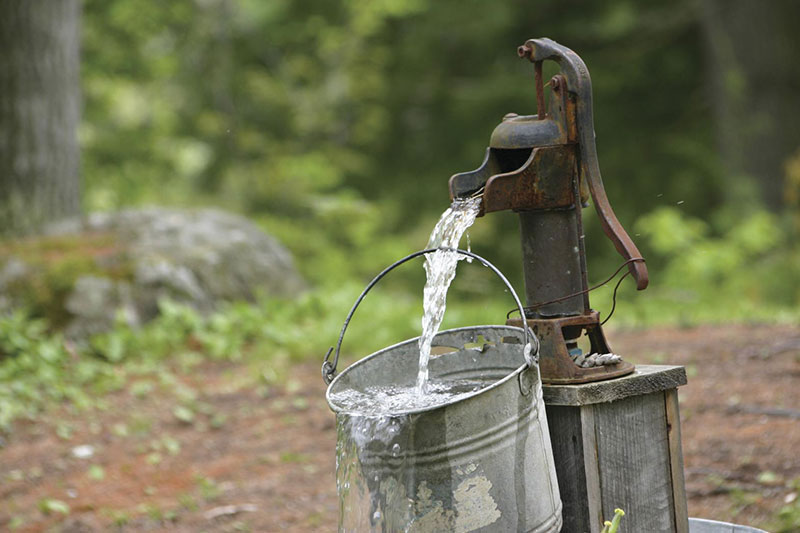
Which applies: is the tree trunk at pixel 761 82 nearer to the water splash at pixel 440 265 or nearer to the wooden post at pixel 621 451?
the wooden post at pixel 621 451

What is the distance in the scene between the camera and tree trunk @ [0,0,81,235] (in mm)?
6617

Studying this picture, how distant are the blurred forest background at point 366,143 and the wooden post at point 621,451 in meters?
3.09

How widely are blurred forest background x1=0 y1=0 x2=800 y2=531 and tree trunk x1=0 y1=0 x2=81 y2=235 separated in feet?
0.05

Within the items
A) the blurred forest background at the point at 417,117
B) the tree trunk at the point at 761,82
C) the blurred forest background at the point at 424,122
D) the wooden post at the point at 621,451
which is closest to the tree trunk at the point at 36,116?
the blurred forest background at the point at 424,122

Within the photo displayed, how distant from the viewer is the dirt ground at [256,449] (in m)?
3.29

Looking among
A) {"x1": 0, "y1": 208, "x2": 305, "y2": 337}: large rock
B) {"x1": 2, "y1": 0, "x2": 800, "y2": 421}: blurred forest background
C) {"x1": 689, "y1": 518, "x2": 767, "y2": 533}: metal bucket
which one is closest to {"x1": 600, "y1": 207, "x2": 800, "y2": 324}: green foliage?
{"x1": 2, "y1": 0, "x2": 800, "y2": 421}: blurred forest background

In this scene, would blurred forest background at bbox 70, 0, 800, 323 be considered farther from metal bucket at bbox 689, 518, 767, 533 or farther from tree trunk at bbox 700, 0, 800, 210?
metal bucket at bbox 689, 518, 767, 533

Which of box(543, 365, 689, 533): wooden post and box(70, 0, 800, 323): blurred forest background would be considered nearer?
box(543, 365, 689, 533): wooden post

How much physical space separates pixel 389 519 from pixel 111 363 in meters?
3.96

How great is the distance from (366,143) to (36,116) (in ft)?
17.7

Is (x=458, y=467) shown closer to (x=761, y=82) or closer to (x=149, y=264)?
(x=149, y=264)

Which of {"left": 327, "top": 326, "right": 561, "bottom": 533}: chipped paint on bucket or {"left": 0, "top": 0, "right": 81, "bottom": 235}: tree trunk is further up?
{"left": 0, "top": 0, "right": 81, "bottom": 235}: tree trunk

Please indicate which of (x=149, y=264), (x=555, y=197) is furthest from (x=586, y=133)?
(x=149, y=264)

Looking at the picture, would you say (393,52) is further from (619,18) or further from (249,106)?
(619,18)
